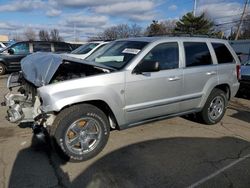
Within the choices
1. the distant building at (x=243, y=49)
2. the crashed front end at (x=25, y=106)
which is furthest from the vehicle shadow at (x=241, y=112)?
the crashed front end at (x=25, y=106)

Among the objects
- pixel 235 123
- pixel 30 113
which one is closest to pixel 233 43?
pixel 235 123

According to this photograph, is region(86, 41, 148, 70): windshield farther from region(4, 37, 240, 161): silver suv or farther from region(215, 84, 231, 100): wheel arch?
region(215, 84, 231, 100): wheel arch

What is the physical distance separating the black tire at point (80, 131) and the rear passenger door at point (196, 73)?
179cm

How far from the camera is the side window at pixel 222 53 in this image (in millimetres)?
6023

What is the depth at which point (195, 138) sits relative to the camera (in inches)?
210

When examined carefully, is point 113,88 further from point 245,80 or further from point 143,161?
point 245,80

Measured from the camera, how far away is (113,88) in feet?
14.3

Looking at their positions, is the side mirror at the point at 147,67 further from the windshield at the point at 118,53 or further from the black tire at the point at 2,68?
the black tire at the point at 2,68

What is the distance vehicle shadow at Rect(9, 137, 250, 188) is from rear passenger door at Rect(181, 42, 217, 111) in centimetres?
83

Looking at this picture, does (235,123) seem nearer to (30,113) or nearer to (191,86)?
(191,86)

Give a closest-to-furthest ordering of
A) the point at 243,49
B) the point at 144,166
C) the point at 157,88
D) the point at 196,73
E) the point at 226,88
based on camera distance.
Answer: the point at 144,166, the point at 157,88, the point at 196,73, the point at 226,88, the point at 243,49

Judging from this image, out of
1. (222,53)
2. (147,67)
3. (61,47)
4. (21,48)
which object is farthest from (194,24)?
(147,67)

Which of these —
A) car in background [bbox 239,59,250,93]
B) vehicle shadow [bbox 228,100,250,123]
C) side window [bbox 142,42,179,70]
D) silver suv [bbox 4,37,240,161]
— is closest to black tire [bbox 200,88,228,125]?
silver suv [bbox 4,37,240,161]

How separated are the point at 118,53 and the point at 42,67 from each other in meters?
1.40
